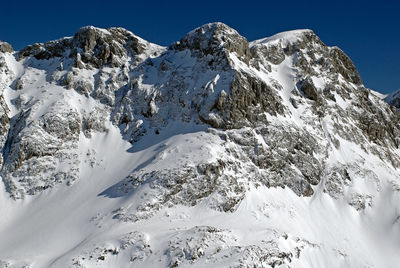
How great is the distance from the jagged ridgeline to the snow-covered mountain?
254 millimetres

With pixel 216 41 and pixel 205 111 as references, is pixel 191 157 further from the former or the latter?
pixel 216 41

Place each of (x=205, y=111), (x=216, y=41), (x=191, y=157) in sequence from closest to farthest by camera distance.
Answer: (x=191, y=157) → (x=205, y=111) → (x=216, y=41)

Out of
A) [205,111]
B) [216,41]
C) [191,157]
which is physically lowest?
[191,157]

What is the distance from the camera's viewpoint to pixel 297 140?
5844 cm

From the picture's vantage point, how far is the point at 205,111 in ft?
192

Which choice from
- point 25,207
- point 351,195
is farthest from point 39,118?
point 351,195

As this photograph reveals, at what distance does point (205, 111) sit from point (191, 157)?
36.5 ft

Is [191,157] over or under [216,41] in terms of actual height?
under

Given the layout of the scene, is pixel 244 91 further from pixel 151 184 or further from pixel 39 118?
pixel 39 118

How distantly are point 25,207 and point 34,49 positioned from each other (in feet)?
142

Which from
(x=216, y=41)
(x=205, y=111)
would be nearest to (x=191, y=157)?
(x=205, y=111)

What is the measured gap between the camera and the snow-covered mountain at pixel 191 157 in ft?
136

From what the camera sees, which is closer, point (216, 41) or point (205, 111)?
point (205, 111)

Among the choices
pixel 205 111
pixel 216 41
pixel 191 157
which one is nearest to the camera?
pixel 191 157
